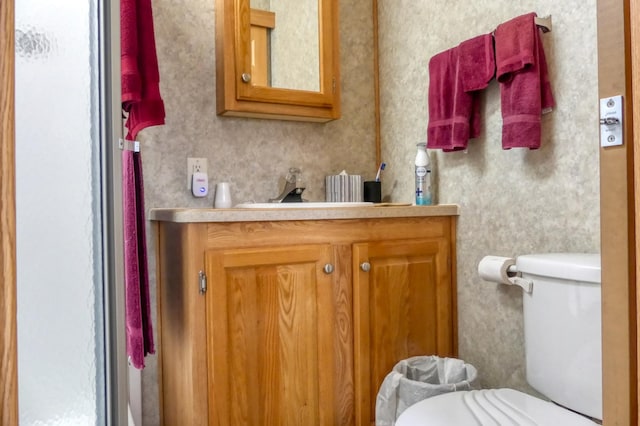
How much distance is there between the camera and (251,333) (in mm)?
1404

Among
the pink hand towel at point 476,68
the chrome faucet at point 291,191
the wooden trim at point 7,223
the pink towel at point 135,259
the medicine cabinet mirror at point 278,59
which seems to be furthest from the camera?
the chrome faucet at point 291,191

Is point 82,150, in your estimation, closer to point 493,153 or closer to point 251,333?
point 251,333

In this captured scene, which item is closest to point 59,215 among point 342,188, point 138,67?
point 138,67

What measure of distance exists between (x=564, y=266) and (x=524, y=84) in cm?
59

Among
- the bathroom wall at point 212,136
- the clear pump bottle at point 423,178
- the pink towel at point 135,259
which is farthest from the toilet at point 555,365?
the bathroom wall at point 212,136

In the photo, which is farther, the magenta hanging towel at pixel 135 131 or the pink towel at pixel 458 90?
the pink towel at pixel 458 90

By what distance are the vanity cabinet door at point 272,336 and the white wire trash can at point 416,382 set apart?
0.19 m

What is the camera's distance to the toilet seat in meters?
0.99

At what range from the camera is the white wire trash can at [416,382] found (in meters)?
1.35

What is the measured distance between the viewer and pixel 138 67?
4.35 feet

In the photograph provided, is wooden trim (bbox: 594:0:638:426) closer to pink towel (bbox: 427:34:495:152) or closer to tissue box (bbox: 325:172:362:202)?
pink towel (bbox: 427:34:495:152)

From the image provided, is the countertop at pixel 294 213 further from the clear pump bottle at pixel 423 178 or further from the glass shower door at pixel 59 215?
the glass shower door at pixel 59 215

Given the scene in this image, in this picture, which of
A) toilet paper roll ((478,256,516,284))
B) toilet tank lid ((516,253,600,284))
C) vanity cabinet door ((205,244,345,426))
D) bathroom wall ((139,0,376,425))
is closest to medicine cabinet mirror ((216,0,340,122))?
bathroom wall ((139,0,376,425))

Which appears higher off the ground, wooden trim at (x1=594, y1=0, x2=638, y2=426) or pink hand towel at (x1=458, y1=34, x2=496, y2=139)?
pink hand towel at (x1=458, y1=34, x2=496, y2=139)
